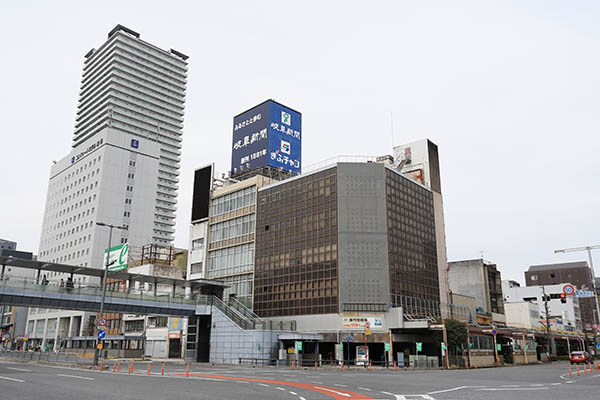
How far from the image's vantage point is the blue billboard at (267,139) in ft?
269

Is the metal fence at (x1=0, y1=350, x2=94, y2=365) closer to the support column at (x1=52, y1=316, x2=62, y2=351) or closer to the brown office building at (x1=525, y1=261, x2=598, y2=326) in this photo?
the support column at (x1=52, y1=316, x2=62, y2=351)

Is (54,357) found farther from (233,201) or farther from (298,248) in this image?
(233,201)

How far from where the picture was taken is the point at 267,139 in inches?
3219

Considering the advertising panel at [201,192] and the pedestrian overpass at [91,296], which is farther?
the advertising panel at [201,192]

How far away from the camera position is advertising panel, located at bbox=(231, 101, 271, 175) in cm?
8250

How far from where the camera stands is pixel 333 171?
6962 centimetres

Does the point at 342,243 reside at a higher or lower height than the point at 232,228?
lower

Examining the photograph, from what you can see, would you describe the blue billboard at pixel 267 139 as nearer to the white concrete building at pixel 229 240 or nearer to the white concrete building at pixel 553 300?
the white concrete building at pixel 229 240

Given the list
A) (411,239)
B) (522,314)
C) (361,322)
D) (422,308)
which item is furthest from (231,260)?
(522,314)

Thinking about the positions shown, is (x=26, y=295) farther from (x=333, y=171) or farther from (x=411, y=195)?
(x=411, y=195)

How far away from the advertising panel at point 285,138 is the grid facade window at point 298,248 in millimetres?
8141

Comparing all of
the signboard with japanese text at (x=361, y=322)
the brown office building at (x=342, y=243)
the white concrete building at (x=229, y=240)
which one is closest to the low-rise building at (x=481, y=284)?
the brown office building at (x=342, y=243)

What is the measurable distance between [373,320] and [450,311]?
22102 millimetres

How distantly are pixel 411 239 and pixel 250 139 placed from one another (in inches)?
1294
